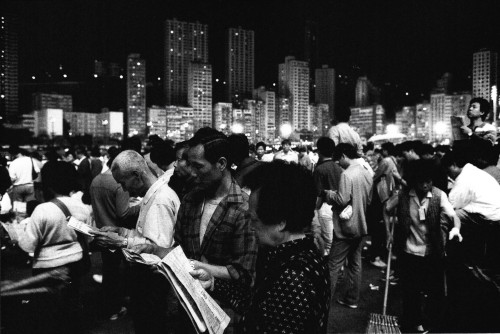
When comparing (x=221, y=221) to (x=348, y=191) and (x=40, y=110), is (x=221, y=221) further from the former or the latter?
(x=40, y=110)

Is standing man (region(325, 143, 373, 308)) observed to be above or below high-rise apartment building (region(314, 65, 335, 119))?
below

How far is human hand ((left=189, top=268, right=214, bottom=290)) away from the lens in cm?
174

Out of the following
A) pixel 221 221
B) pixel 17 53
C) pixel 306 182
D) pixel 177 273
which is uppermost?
pixel 17 53

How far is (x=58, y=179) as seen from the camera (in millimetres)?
2992

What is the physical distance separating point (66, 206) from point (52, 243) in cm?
28

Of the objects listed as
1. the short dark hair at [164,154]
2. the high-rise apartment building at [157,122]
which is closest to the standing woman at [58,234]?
the short dark hair at [164,154]

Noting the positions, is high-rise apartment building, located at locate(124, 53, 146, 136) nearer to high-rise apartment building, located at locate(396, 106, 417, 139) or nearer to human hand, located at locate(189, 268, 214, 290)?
high-rise apartment building, located at locate(396, 106, 417, 139)

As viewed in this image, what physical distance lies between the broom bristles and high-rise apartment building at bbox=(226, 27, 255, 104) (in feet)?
86.3

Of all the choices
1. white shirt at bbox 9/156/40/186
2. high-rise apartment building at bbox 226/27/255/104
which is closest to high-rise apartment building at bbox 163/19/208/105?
high-rise apartment building at bbox 226/27/255/104

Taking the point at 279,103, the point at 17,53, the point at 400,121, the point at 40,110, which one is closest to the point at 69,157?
the point at 17,53

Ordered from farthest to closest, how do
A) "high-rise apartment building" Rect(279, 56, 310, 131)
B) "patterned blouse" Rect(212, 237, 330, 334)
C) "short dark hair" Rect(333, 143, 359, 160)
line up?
"high-rise apartment building" Rect(279, 56, 310, 131), "short dark hair" Rect(333, 143, 359, 160), "patterned blouse" Rect(212, 237, 330, 334)

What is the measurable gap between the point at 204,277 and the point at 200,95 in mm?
45194

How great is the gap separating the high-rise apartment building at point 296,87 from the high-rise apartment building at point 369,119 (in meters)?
3.15

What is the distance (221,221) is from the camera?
2080 mm
